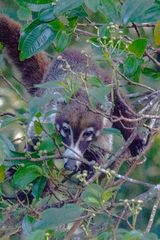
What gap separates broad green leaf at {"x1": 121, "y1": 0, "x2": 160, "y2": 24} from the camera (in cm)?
241

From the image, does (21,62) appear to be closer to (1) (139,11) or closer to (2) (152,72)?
(2) (152,72)

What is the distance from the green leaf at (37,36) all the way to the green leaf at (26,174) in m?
0.44

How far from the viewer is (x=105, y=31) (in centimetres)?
255

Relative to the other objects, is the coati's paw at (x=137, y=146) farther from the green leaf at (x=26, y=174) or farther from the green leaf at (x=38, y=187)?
the green leaf at (x=26, y=174)

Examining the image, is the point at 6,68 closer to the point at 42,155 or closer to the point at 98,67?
the point at 98,67

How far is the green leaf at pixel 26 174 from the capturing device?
2600 millimetres

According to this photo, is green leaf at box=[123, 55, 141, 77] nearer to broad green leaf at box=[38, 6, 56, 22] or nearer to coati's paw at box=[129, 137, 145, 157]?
broad green leaf at box=[38, 6, 56, 22]

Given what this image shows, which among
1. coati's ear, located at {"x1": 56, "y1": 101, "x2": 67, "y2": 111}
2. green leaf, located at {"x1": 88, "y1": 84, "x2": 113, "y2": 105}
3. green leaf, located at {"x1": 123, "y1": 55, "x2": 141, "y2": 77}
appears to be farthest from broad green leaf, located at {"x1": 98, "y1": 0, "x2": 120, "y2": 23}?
coati's ear, located at {"x1": 56, "y1": 101, "x2": 67, "y2": 111}

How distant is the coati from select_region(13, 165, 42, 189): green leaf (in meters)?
0.52

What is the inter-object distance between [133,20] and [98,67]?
145 centimetres

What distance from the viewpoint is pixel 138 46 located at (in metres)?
2.46

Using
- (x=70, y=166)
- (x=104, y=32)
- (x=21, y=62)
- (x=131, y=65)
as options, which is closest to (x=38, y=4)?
(x=104, y=32)

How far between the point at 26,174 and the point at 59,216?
592 millimetres

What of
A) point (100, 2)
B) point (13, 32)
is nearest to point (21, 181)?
point (100, 2)
